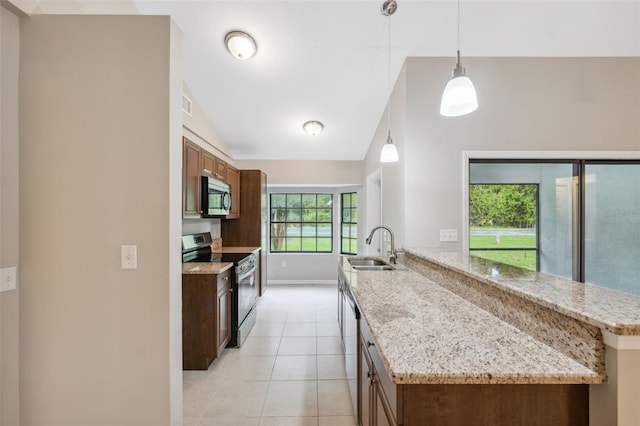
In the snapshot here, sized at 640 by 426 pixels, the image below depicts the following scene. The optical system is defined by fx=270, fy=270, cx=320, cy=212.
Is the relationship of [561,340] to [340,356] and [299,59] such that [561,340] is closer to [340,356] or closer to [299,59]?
[340,356]

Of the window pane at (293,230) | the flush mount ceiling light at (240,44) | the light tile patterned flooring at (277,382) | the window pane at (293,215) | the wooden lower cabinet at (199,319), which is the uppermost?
the flush mount ceiling light at (240,44)

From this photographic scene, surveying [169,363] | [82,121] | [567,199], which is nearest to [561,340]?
[169,363]

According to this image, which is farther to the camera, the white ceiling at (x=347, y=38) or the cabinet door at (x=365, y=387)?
the white ceiling at (x=347, y=38)

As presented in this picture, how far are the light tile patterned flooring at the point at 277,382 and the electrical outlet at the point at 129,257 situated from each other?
121cm

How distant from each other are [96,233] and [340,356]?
88.7 inches

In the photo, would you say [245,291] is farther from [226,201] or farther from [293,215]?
[293,215]

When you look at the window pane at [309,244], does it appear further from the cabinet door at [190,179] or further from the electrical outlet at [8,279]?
the electrical outlet at [8,279]

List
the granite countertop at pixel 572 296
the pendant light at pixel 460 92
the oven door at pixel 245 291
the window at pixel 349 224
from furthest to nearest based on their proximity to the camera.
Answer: the window at pixel 349 224 → the oven door at pixel 245 291 → the pendant light at pixel 460 92 → the granite countertop at pixel 572 296

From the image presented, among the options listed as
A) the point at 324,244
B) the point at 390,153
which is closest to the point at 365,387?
the point at 390,153

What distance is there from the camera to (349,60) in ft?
8.83

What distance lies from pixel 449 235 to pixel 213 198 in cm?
255

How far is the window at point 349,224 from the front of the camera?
17.3ft

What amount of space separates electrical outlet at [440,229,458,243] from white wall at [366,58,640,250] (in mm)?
48

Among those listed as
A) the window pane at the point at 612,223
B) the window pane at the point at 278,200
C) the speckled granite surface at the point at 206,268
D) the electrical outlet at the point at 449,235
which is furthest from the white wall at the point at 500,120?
the window pane at the point at 278,200
